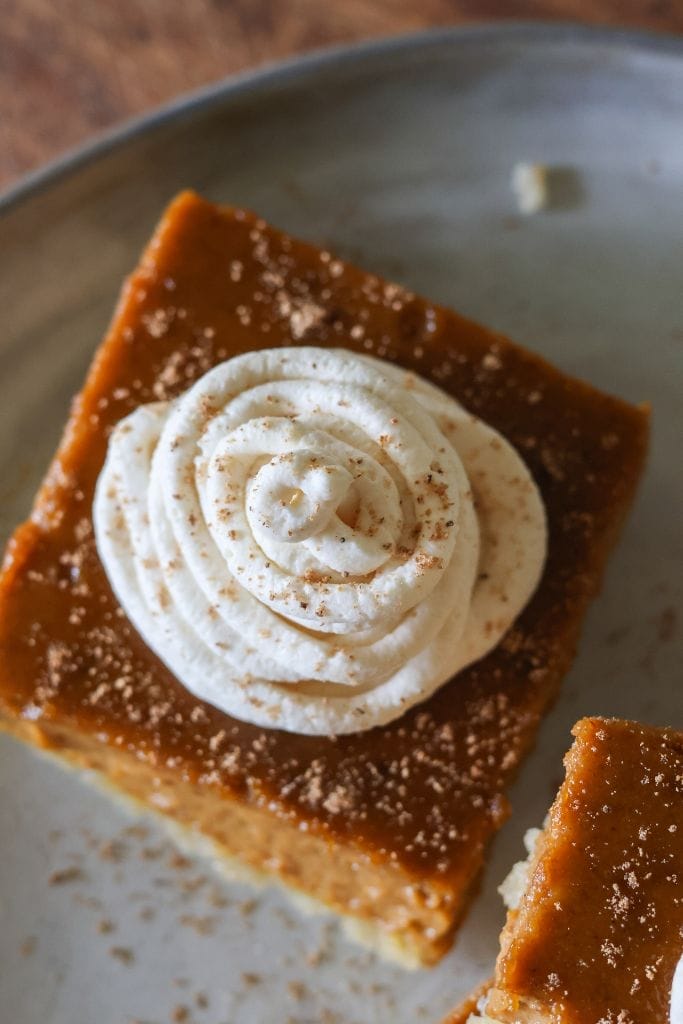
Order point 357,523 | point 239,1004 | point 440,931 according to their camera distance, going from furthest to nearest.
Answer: point 239,1004 → point 440,931 → point 357,523

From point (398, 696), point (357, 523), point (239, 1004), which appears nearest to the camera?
point (357, 523)

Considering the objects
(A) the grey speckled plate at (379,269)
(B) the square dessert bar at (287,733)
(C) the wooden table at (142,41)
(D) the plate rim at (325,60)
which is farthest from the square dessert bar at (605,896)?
(C) the wooden table at (142,41)

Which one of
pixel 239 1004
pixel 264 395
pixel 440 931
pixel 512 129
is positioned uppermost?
pixel 512 129

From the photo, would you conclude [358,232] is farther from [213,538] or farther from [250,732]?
[250,732]

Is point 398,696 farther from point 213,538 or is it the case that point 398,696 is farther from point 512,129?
point 512,129

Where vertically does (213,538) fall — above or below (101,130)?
below

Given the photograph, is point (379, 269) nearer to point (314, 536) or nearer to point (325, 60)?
point (325, 60)

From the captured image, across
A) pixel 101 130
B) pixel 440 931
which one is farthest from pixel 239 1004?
pixel 101 130

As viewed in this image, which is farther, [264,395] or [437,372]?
[437,372]
